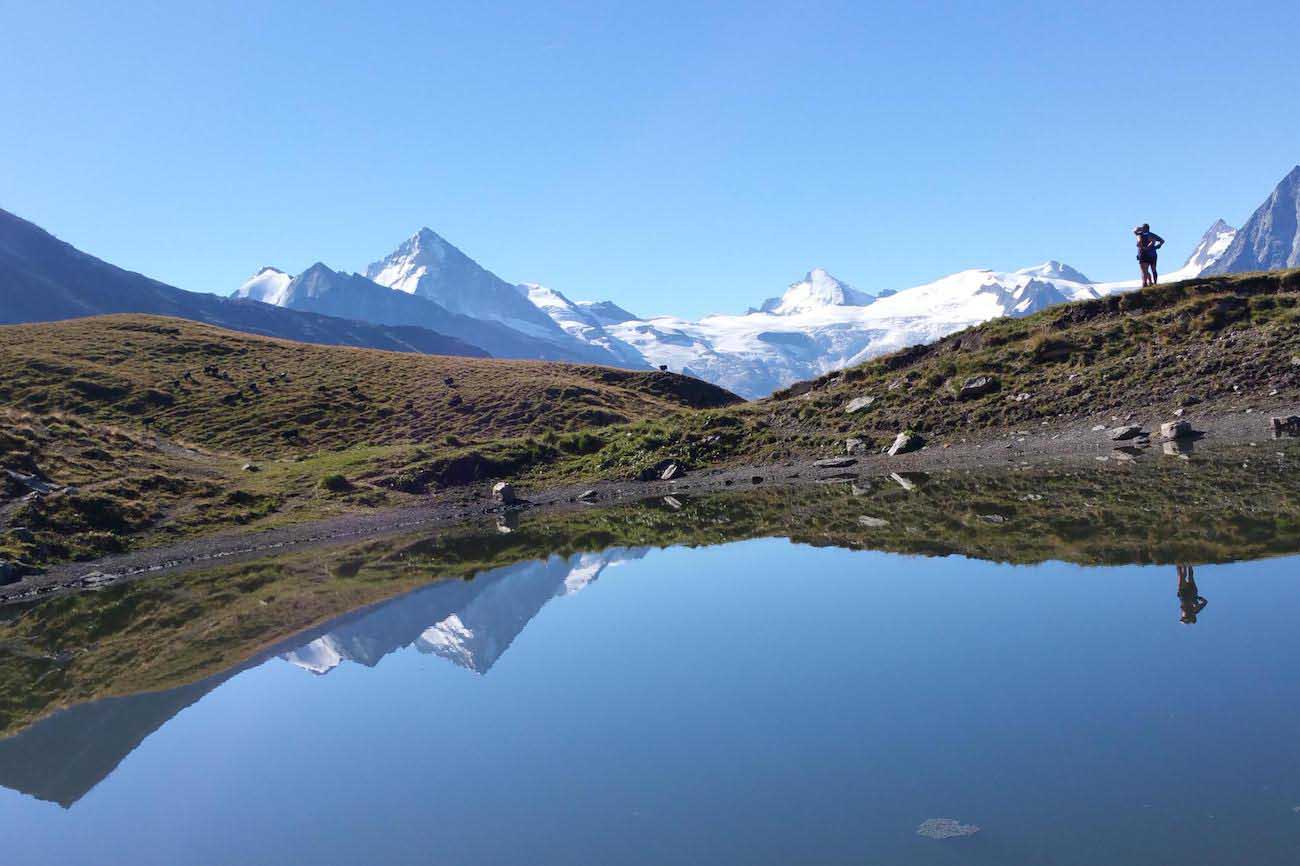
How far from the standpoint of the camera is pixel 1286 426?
36031mm

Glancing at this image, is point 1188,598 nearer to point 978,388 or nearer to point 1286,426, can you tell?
point 1286,426

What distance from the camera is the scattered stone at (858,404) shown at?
56.4 metres

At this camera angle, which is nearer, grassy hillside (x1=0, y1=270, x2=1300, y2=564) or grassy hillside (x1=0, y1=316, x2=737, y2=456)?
grassy hillside (x1=0, y1=270, x2=1300, y2=564)

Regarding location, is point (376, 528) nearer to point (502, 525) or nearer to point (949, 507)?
point (502, 525)

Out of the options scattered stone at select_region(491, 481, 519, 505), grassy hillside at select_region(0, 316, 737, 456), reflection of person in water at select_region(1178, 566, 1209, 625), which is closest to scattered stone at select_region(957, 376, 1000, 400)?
scattered stone at select_region(491, 481, 519, 505)

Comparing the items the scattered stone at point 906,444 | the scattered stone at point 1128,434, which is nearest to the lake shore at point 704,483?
the scattered stone at point 1128,434

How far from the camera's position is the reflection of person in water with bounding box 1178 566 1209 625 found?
15.7 meters

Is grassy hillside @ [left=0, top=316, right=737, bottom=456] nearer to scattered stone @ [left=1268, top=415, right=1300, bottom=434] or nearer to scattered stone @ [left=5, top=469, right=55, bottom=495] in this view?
scattered stone @ [left=5, top=469, right=55, bottom=495]

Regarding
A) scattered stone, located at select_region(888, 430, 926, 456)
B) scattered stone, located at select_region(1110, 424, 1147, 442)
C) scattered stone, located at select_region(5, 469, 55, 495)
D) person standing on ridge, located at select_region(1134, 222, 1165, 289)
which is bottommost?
Result: scattered stone, located at select_region(5, 469, 55, 495)

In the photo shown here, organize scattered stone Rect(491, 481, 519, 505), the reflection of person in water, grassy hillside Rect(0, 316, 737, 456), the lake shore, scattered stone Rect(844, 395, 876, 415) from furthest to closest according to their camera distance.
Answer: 1. grassy hillside Rect(0, 316, 737, 456)
2. scattered stone Rect(844, 395, 876, 415)
3. scattered stone Rect(491, 481, 519, 505)
4. the lake shore
5. the reflection of person in water

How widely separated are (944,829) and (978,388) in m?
46.1

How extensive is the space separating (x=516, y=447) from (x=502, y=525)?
1857 centimetres

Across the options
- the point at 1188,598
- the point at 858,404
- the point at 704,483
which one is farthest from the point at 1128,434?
the point at 1188,598

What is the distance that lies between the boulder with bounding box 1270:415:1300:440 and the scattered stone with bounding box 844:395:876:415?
23491 millimetres
